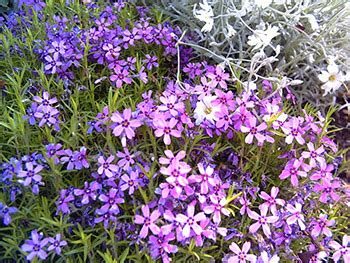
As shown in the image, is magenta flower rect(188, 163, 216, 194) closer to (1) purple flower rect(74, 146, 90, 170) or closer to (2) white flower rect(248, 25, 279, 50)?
(1) purple flower rect(74, 146, 90, 170)

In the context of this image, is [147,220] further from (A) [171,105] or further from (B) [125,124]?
(A) [171,105]

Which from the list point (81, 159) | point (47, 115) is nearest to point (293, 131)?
point (81, 159)

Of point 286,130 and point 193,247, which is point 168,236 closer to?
point 193,247

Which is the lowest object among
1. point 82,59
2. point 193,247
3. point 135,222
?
point 193,247

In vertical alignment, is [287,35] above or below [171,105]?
below

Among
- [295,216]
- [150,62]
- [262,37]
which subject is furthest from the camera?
[150,62]

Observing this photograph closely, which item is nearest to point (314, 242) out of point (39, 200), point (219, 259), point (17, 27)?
point (219, 259)
